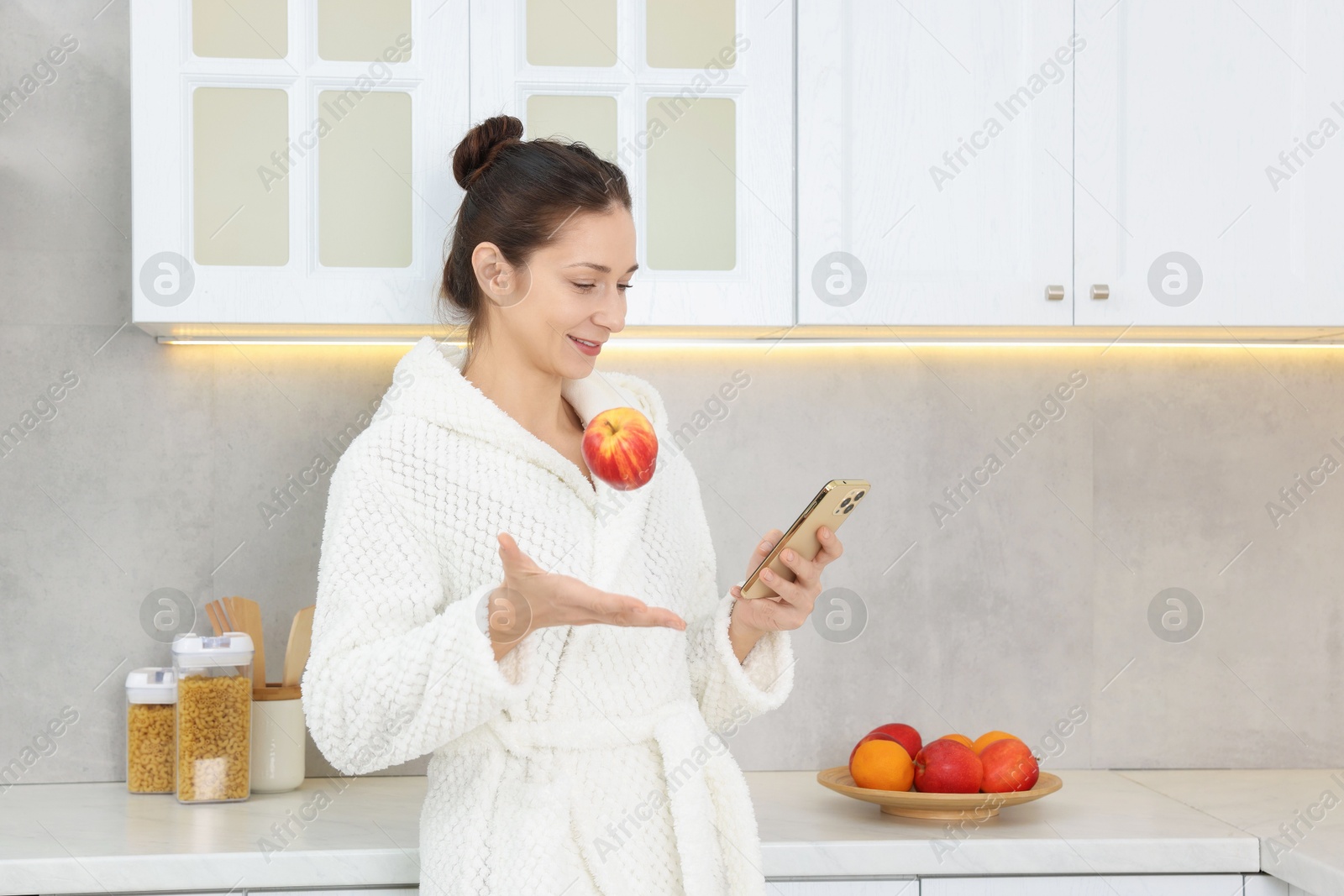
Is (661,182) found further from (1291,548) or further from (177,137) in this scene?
(1291,548)

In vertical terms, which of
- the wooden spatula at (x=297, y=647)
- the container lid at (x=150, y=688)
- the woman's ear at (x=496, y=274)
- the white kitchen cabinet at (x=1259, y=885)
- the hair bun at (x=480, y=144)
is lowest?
the white kitchen cabinet at (x=1259, y=885)

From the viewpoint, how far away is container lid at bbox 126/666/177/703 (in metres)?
1.70

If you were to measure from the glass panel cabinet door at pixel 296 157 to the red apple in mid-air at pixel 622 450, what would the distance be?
17.1 inches

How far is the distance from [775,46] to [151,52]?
0.82 metres

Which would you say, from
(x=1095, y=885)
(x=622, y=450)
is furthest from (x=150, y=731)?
(x=1095, y=885)

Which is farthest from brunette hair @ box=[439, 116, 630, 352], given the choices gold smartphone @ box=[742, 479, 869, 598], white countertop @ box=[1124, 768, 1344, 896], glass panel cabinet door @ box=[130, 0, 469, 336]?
white countertop @ box=[1124, 768, 1344, 896]

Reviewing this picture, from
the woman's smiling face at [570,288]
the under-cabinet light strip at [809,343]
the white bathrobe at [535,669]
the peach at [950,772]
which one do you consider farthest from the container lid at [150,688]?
the peach at [950,772]

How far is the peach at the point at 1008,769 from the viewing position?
1562 mm

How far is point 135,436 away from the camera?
1.84 meters

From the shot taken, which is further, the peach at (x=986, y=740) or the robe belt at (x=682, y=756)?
A: the peach at (x=986, y=740)

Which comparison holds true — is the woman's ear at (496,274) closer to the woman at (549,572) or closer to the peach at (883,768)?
the woman at (549,572)

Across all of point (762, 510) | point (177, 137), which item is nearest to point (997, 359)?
point (762, 510)

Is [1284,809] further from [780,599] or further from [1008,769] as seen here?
[780,599]

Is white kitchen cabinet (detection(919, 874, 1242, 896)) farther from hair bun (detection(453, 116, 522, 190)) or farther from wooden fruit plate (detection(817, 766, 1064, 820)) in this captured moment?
hair bun (detection(453, 116, 522, 190))
